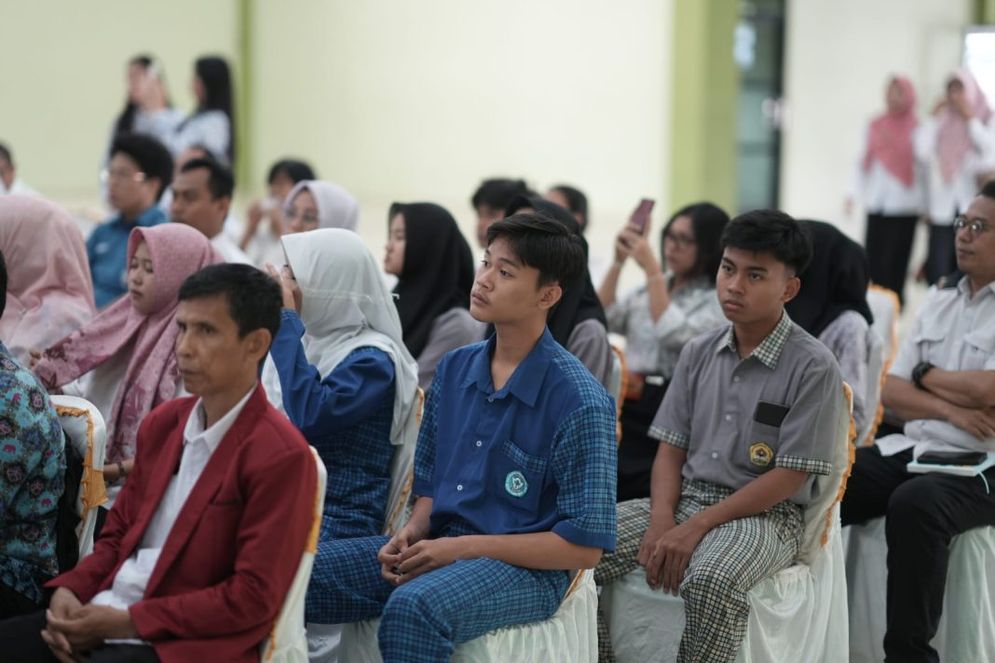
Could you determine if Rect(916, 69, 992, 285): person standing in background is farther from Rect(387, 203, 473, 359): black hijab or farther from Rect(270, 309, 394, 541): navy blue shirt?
Rect(270, 309, 394, 541): navy blue shirt

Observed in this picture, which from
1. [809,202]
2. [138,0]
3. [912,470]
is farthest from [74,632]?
[809,202]

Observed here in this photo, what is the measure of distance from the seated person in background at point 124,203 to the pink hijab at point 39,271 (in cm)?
92

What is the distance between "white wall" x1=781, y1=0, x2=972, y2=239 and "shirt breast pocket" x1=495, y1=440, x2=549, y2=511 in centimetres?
893

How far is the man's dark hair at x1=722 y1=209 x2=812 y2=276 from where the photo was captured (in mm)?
2994

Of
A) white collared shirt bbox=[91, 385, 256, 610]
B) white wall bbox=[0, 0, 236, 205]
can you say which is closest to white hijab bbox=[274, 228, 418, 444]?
white collared shirt bbox=[91, 385, 256, 610]

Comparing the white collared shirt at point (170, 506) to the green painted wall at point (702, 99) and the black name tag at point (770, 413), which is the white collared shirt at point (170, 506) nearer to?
the black name tag at point (770, 413)

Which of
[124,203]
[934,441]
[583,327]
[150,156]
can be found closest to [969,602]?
[934,441]

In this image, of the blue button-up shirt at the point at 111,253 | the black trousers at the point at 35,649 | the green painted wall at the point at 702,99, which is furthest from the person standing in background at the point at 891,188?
the black trousers at the point at 35,649

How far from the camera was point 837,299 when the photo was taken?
3773 mm

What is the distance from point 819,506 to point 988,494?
1.79 ft

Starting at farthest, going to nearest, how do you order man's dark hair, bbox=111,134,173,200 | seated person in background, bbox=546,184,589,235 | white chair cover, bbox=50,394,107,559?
seated person in background, bbox=546,184,589,235, man's dark hair, bbox=111,134,173,200, white chair cover, bbox=50,394,107,559

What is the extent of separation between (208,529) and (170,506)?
0.14 meters

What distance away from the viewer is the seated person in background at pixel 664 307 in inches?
161

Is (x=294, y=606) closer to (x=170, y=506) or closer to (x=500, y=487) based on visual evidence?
(x=170, y=506)
